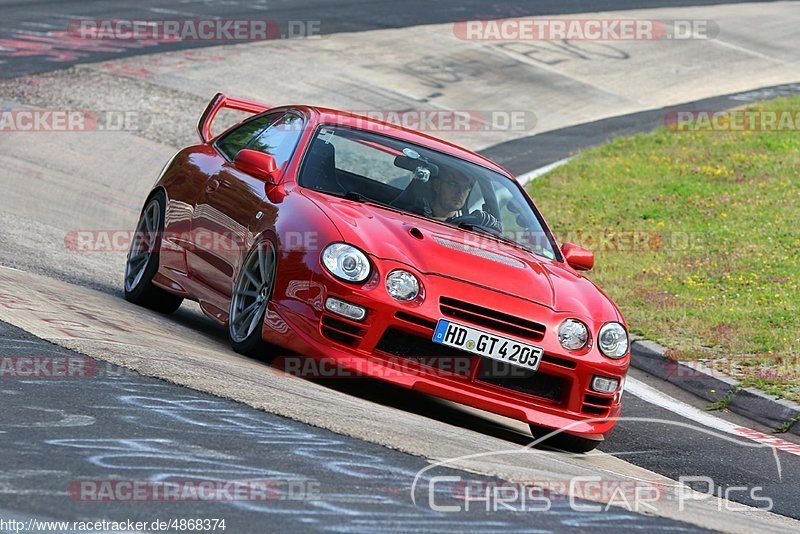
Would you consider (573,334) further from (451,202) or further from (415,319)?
(451,202)

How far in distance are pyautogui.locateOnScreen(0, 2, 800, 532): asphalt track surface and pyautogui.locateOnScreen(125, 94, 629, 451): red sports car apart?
0.43 meters

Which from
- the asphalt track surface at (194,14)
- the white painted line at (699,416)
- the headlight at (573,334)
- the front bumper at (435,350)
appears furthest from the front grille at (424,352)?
the asphalt track surface at (194,14)

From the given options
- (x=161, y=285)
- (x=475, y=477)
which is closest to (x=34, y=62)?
(x=161, y=285)

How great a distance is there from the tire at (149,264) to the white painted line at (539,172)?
925cm

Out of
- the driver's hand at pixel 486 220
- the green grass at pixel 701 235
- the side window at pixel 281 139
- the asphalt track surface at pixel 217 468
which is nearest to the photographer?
the asphalt track surface at pixel 217 468

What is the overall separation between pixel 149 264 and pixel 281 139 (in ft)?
4.48

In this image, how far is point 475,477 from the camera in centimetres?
519

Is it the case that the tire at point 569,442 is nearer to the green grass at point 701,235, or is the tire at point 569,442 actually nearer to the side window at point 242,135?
the green grass at point 701,235

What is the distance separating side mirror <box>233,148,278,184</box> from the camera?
310 inches

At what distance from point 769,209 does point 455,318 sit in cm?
958

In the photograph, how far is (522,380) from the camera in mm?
7043

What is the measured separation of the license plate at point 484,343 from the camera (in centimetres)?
678

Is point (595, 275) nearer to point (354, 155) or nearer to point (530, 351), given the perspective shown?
point (354, 155)

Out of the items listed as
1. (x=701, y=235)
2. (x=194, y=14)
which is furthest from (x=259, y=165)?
(x=194, y=14)
